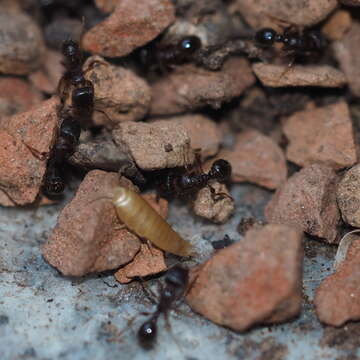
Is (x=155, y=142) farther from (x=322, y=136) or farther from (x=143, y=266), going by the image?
(x=322, y=136)

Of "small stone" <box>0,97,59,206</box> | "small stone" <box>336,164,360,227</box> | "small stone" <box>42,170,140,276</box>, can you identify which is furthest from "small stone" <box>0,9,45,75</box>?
"small stone" <box>336,164,360,227</box>

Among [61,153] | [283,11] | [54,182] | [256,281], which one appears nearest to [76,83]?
[61,153]

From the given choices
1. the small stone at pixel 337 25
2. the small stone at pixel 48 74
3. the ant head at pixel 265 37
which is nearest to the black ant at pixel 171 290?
the small stone at pixel 48 74

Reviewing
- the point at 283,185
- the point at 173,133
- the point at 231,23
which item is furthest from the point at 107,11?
the point at 283,185

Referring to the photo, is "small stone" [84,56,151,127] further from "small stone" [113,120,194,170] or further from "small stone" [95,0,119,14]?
"small stone" [95,0,119,14]

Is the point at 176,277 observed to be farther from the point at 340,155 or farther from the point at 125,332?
the point at 340,155

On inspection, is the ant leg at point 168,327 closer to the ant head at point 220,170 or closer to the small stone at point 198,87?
the ant head at point 220,170

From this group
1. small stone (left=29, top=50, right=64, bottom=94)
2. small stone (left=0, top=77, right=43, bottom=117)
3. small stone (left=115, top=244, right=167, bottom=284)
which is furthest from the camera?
small stone (left=29, top=50, right=64, bottom=94)
